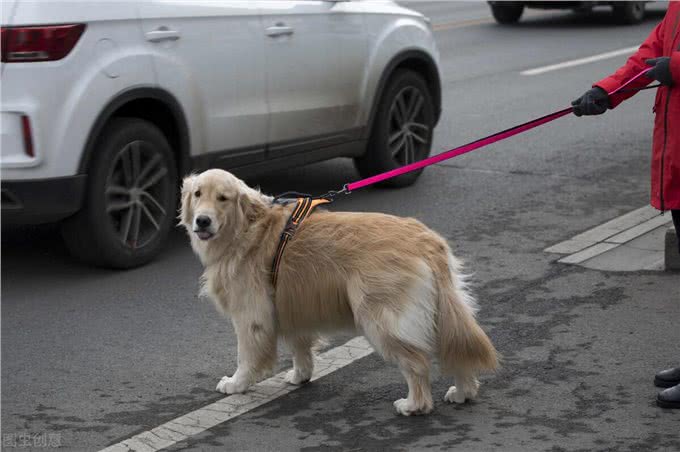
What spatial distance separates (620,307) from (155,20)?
321 centimetres

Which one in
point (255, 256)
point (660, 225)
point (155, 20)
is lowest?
point (660, 225)

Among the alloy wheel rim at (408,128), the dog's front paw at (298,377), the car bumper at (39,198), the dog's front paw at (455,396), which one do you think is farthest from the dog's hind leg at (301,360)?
the alloy wheel rim at (408,128)

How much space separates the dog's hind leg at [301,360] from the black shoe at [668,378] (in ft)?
5.11

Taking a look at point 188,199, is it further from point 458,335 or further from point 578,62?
point 578,62

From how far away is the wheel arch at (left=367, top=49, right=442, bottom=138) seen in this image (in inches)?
357

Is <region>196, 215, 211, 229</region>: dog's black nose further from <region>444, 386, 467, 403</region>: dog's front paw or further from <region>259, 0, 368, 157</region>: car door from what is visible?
<region>259, 0, 368, 157</region>: car door

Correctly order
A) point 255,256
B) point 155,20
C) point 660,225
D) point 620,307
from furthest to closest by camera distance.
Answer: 1. point 660,225
2. point 155,20
3. point 620,307
4. point 255,256

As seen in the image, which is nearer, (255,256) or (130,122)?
(255,256)

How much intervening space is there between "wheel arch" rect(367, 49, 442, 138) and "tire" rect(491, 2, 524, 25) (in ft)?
33.9

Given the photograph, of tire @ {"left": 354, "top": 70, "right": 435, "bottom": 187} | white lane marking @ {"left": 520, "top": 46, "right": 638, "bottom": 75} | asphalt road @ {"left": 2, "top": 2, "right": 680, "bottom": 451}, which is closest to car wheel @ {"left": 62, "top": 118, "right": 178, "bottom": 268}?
asphalt road @ {"left": 2, "top": 2, "right": 680, "bottom": 451}

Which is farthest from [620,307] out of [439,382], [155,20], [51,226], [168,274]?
[51,226]

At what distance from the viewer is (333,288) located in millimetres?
5152

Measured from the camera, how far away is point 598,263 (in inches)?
291

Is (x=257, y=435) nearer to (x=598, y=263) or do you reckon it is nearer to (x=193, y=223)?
(x=193, y=223)
